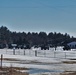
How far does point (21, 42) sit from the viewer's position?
19362 centimetres

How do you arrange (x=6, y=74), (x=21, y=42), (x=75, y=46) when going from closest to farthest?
(x=6, y=74), (x=75, y=46), (x=21, y=42)

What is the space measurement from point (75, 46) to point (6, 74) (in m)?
139

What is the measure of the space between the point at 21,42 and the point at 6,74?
17330cm

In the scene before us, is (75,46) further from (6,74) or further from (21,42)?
(6,74)

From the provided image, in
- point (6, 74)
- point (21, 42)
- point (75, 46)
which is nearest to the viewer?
point (6, 74)

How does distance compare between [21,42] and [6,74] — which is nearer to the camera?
[6,74]

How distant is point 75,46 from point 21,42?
46.0 m

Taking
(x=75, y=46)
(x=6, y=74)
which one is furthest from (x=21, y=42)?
(x=6, y=74)

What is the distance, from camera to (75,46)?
518 feet

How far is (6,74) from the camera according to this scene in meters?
20.5

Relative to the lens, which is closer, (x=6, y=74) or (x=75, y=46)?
(x=6, y=74)

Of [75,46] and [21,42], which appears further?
[21,42]
